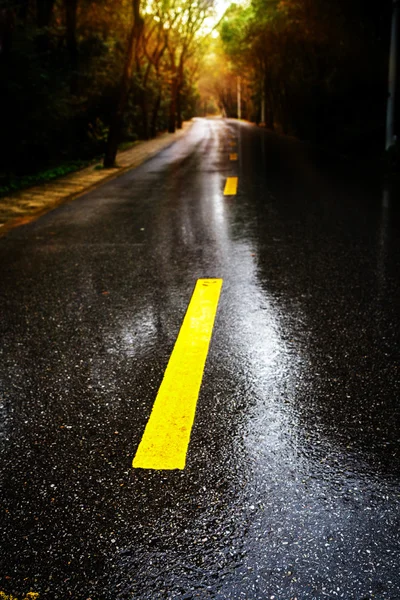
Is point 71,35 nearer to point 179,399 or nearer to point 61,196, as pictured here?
point 61,196

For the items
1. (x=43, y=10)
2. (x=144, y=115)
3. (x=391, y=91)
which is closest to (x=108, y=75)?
(x=43, y=10)

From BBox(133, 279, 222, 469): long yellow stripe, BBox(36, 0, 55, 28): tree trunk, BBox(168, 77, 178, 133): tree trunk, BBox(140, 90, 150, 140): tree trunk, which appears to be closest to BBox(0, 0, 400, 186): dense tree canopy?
BBox(36, 0, 55, 28): tree trunk

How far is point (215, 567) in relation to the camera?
1.76m

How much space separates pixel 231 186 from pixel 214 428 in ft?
31.2

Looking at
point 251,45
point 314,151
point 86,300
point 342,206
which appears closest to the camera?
point 86,300

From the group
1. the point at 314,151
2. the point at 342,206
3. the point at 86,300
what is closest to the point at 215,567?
the point at 86,300

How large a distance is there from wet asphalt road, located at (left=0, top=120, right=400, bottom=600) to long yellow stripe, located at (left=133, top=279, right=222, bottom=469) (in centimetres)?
6

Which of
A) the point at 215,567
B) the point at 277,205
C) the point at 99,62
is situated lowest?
the point at 215,567

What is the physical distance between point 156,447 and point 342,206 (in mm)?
6868

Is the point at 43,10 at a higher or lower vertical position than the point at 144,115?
higher

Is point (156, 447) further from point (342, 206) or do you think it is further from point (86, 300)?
point (342, 206)

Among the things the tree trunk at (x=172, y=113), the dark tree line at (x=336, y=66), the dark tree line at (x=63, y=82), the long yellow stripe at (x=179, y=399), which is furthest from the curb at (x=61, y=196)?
the tree trunk at (x=172, y=113)

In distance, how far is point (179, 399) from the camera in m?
2.83

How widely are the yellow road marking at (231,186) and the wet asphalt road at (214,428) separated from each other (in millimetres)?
4748
